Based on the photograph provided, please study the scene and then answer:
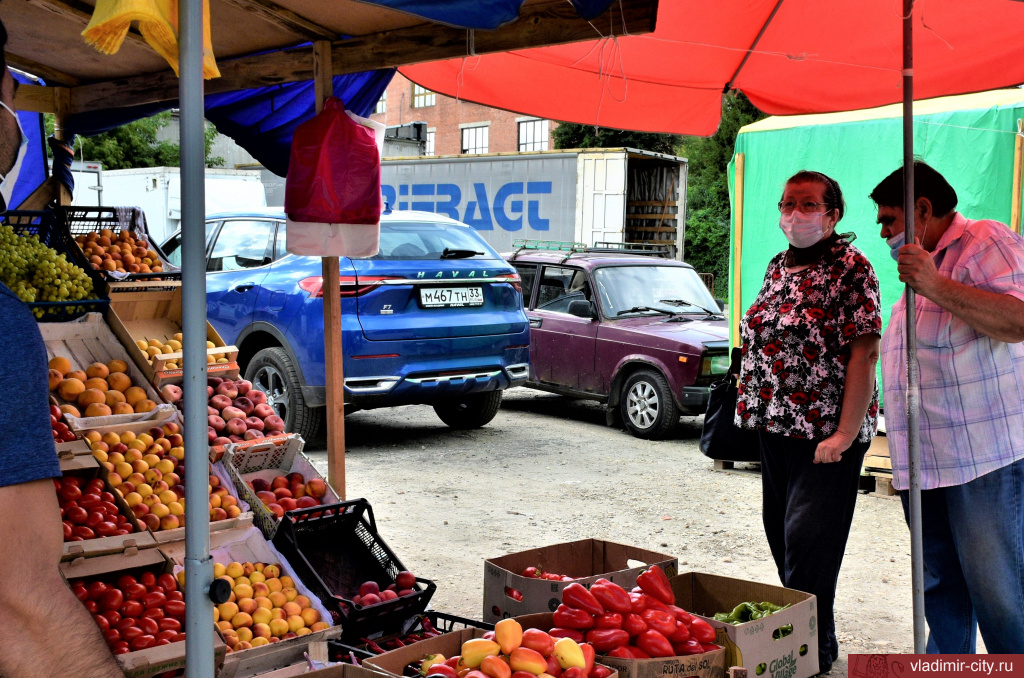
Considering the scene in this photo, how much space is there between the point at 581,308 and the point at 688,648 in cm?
655

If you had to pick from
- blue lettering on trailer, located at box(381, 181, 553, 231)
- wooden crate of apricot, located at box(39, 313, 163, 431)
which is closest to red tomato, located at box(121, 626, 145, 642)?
wooden crate of apricot, located at box(39, 313, 163, 431)

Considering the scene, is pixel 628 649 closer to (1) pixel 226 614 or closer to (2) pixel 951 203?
(1) pixel 226 614

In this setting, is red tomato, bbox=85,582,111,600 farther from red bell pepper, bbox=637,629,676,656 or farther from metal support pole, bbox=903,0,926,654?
metal support pole, bbox=903,0,926,654

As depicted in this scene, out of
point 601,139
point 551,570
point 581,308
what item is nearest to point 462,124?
point 601,139

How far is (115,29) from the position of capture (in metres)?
1.80

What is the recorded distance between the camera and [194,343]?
1818mm

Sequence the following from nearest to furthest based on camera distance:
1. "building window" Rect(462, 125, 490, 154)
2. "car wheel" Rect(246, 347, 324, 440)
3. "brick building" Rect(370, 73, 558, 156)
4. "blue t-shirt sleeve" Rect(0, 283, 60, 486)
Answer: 1. "blue t-shirt sleeve" Rect(0, 283, 60, 486)
2. "car wheel" Rect(246, 347, 324, 440)
3. "brick building" Rect(370, 73, 558, 156)
4. "building window" Rect(462, 125, 490, 154)

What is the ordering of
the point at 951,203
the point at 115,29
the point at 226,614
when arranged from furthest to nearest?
1. the point at 226,614
2. the point at 951,203
3. the point at 115,29

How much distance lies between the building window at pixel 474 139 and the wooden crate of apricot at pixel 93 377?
34724 millimetres

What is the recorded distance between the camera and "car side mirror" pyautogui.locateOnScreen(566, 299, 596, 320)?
29.9 ft

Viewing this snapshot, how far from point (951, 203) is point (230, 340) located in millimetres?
6363

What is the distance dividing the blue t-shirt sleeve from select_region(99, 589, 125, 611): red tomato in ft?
6.97

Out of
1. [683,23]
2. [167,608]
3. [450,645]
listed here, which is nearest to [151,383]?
[167,608]

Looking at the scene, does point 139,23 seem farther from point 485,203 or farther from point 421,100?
point 421,100
